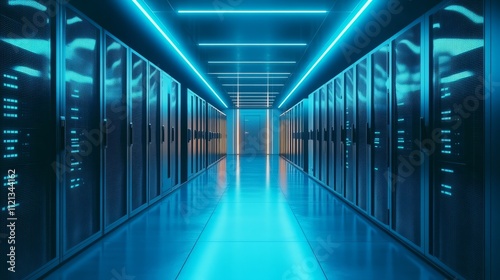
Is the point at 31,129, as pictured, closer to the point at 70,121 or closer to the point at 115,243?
Answer: the point at 70,121

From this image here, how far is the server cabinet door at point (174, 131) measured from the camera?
756cm

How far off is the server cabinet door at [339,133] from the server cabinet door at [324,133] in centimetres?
98

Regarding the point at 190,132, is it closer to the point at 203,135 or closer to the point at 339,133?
the point at 203,135

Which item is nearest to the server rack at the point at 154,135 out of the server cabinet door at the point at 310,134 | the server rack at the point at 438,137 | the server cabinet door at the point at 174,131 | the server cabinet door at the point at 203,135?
the server cabinet door at the point at 174,131

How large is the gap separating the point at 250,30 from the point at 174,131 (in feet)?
10.2

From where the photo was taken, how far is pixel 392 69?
416 cm

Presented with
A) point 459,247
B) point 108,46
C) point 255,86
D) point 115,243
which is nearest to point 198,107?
point 255,86

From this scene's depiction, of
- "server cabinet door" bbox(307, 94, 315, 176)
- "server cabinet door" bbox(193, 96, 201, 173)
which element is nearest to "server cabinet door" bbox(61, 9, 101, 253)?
"server cabinet door" bbox(193, 96, 201, 173)

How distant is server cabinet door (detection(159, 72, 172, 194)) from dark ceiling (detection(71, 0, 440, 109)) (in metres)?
0.60

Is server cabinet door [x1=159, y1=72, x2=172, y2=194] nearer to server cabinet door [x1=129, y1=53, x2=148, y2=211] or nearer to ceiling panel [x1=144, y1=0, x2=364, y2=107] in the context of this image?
ceiling panel [x1=144, y1=0, x2=364, y2=107]

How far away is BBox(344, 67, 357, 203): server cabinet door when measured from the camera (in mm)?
5730

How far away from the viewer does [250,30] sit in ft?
20.0

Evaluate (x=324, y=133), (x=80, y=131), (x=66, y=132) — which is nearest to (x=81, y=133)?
(x=80, y=131)

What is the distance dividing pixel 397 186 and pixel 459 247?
50.5 inches
